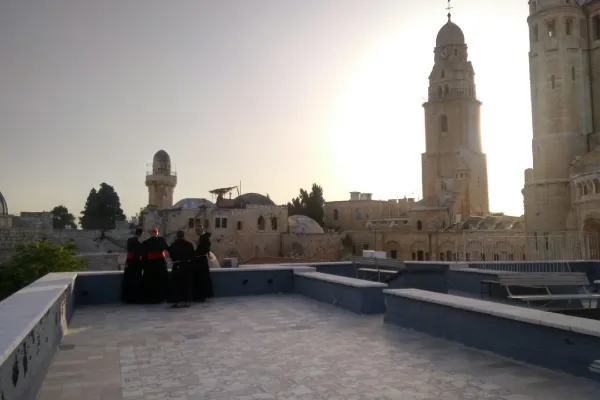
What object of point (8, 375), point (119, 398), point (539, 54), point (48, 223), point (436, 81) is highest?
point (436, 81)

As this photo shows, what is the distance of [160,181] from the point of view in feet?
163

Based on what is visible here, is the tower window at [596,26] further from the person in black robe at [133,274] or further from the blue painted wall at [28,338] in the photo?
the blue painted wall at [28,338]

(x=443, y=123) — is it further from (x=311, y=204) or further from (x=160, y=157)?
(x=160, y=157)

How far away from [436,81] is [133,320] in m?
48.8

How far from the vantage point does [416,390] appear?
395 centimetres

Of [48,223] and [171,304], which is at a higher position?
[48,223]

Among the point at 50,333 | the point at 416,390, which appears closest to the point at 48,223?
the point at 50,333

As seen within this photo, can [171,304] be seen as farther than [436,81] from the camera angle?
No

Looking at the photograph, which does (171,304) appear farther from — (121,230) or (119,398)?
(121,230)

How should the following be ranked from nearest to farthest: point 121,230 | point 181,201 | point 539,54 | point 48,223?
1. point 539,54
2. point 48,223
3. point 121,230
4. point 181,201

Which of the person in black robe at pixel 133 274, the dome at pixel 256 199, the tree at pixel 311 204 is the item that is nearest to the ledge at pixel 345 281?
the person in black robe at pixel 133 274

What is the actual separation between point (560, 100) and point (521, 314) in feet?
85.6

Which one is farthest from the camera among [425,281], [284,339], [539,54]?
[539,54]

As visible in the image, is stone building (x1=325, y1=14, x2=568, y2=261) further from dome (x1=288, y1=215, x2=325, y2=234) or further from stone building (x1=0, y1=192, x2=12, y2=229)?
stone building (x1=0, y1=192, x2=12, y2=229)
